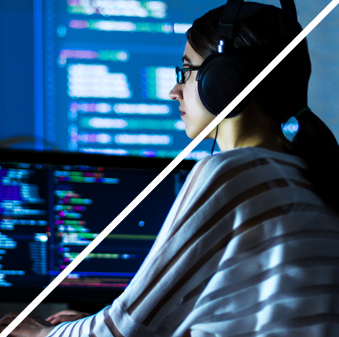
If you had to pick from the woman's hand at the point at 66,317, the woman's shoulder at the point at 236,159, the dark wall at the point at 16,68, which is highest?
the dark wall at the point at 16,68

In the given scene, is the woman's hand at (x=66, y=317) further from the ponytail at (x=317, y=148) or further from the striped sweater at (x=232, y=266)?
the ponytail at (x=317, y=148)

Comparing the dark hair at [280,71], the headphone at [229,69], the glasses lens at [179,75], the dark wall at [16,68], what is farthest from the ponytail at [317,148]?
the dark wall at [16,68]

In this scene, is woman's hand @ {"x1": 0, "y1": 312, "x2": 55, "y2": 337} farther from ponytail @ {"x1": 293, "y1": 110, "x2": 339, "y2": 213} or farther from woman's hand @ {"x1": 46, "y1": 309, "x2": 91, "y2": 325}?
ponytail @ {"x1": 293, "y1": 110, "x2": 339, "y2": 213}

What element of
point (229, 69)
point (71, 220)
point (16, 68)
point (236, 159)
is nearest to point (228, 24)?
point (229, 69)

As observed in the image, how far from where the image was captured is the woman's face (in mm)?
697

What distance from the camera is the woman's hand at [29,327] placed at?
0.61m

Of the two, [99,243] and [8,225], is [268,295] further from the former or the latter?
[8,225]

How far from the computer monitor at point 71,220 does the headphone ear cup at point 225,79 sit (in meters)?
0.25

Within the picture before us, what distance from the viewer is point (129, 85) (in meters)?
1.12

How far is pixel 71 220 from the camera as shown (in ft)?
2.65

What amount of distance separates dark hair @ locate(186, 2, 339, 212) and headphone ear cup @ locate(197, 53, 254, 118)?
29 millimetres

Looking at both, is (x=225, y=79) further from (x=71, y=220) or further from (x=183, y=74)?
(x=71, y=220)

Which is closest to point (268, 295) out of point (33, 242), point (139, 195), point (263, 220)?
point (263, 220)

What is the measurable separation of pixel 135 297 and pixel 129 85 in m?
0.78
